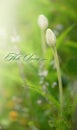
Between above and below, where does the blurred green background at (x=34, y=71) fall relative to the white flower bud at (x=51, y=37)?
above

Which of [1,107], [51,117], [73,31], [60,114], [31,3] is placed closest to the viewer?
[60,114]

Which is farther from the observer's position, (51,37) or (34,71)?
(34,71)

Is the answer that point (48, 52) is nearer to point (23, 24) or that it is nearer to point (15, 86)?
point (15, 86)

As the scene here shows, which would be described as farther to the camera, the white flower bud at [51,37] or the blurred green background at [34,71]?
the blurred green background at [34,71]

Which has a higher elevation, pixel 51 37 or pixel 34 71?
pixel 34 71

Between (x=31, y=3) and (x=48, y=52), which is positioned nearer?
(x=48, y=52)

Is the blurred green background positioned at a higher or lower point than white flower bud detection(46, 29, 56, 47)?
higher

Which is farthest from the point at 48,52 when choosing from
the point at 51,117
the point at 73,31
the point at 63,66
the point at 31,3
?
the point at 31,3

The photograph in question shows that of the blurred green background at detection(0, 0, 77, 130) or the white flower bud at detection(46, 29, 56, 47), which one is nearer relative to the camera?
the white flower bud at detection(46, 29, 56, 47)
